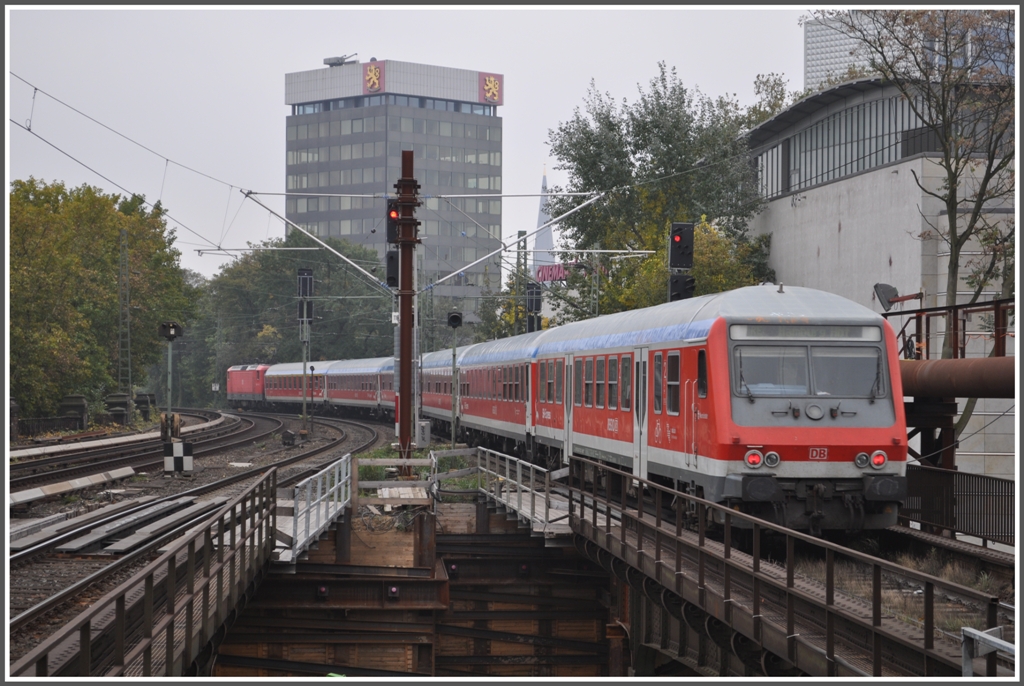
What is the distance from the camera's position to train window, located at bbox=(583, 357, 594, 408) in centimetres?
2075

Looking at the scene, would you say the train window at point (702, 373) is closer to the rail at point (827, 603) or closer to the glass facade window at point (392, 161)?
the rail at point (827, 603)

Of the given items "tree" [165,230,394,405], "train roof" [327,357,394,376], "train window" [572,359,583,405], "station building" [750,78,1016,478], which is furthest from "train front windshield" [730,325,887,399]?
"tree" [165,230,394,405]

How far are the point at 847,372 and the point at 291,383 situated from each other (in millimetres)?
61732

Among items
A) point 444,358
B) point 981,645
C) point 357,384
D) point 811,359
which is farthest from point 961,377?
point 357,384

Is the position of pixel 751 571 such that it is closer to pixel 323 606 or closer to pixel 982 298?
pixel 323 606

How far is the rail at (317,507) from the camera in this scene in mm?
16422

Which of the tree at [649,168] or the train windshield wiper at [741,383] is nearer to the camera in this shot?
the train windshield wiper at [741,383]

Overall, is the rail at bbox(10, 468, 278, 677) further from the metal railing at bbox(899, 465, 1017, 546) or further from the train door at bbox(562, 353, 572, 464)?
the metal railing at bbox(899, 465, 1017, 546)

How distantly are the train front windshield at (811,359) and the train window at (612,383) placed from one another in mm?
4953

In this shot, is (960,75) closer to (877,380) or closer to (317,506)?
(877,380)

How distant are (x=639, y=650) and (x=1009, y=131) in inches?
681

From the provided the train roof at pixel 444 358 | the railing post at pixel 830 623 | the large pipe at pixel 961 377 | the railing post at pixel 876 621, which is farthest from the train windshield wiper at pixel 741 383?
the train roof at pixel 444 358

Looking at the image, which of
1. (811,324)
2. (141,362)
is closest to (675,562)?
(811,324)

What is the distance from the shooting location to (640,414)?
57.1ft
